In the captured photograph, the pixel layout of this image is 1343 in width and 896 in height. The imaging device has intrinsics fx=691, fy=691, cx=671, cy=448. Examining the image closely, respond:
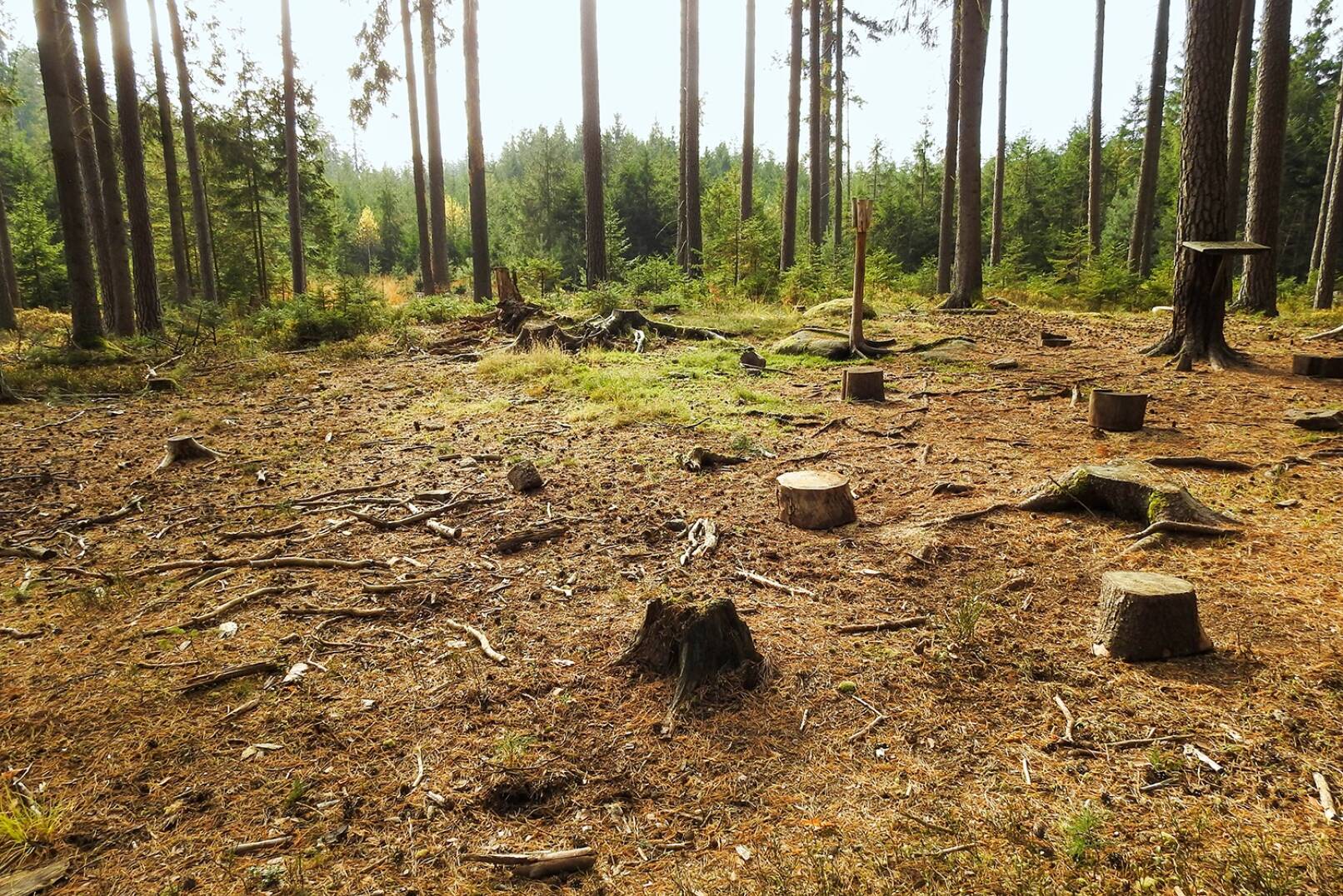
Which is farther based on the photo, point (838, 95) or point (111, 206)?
point (838, 95)

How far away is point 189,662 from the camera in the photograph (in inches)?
129

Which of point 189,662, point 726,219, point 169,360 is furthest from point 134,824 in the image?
point 726,219

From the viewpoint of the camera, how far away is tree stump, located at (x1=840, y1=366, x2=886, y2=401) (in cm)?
796

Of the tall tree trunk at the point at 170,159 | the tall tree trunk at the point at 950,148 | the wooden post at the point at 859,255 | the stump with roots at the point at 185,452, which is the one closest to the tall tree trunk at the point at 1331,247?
the tall tree trunk at the point at 950,148

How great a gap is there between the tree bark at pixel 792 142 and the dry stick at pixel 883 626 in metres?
17.1

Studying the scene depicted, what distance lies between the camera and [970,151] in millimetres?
14367

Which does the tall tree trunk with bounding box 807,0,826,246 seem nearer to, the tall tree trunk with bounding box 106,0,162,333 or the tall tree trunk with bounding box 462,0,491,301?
the tall tree trunk with bounding box 462,0,491,301

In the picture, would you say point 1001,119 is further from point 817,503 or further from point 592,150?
point 817,503

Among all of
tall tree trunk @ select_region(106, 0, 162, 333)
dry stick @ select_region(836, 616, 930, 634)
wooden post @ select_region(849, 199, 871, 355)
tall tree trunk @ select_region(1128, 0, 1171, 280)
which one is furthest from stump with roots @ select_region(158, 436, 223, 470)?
tall tree trunk @ select_region(1128, 0, 1171, 280)

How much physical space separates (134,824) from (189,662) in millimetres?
1080

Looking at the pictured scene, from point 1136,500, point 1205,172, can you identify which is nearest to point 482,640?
point 1136,500

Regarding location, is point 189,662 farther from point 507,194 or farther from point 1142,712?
point 507,194

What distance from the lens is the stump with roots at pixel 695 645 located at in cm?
302

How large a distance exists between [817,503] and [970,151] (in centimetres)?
1289
